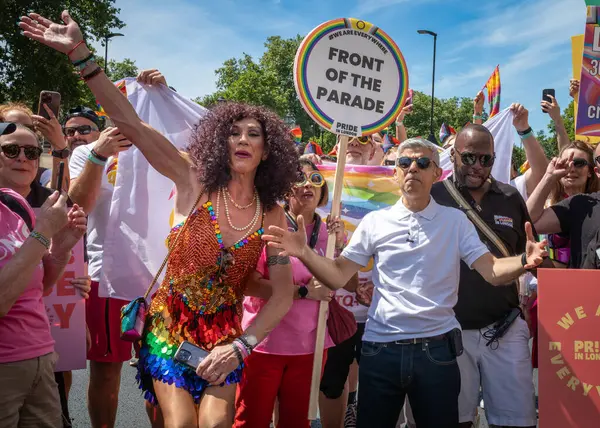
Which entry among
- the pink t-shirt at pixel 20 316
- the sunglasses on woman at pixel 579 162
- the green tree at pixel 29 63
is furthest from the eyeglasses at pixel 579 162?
the green tree at pixel 29 63

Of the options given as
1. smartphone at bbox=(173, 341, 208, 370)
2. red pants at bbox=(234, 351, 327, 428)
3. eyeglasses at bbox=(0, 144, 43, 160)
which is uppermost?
eyeglasses at bbox=(0, 144, 43, 160)

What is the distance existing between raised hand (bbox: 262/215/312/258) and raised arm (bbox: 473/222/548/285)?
990 mm

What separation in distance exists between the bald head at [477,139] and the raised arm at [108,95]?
6.06 feet

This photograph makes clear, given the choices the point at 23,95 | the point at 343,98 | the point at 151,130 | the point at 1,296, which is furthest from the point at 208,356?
the point at 23,95

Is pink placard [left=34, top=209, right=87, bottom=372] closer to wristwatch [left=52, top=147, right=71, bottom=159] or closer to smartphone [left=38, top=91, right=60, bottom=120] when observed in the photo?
wristwatch [left=52, top=147, right=71, bottom=159]

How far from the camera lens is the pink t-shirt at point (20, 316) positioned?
253cm

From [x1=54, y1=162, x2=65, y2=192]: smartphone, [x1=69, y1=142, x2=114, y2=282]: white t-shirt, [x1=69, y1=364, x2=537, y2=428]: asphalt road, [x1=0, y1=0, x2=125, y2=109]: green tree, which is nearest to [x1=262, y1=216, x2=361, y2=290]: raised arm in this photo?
[x1=54, y1=162, x2=65, y2=192]: smartphone

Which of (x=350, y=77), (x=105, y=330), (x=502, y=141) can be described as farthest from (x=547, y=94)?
(x=105, y=330)

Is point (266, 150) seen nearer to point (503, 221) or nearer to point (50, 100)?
point (50, 100)

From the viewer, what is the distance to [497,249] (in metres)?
3.59

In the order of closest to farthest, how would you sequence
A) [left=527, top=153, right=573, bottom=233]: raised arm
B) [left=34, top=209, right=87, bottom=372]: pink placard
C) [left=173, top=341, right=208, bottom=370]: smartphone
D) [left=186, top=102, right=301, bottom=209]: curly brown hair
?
[left=173, top=341, right=208, bottom=370]: smartphone → [left=186, top=102, right=301, bottom=209]: curly brown hair → [left=34, top=209, right=87, bottom=372]: pink placard → [left=527, top=153, right=573, bottom=233]: raised arm

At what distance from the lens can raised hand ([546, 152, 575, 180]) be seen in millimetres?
4012

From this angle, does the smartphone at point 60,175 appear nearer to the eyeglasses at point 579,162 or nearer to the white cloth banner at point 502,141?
the white cloth banner at point 502,141

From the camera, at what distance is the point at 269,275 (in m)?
3.09
